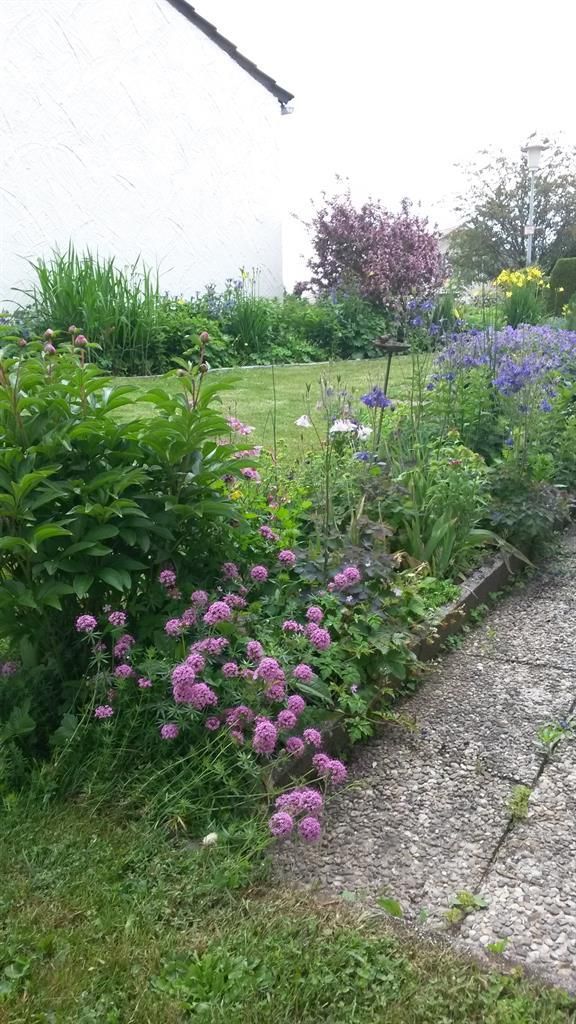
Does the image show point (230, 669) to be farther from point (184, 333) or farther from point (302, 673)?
point (184, 333)

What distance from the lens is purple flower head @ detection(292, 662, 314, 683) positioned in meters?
2.44

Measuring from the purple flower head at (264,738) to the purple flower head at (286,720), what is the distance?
0.23 ft

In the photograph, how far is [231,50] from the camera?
12516 mm

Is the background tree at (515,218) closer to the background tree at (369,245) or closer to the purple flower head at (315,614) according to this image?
the background tree at (369,245)

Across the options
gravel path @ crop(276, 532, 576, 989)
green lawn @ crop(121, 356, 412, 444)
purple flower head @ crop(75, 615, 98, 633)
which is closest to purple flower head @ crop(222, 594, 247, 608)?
purple flower head @ crop(75, 615, 98, 633)

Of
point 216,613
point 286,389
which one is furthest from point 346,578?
point 286,389

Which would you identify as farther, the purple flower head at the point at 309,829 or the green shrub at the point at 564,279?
the green shrub at the point at 564,279

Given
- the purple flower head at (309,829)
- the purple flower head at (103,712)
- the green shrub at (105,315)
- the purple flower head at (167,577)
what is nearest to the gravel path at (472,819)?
the purple flower head at (309,829)

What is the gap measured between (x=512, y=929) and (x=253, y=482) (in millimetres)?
1766

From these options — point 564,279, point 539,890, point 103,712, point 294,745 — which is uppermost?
point 564,279

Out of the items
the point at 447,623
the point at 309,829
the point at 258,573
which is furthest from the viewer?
the point at 447,623

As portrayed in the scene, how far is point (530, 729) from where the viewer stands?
282 cm

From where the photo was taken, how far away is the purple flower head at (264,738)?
2.19m

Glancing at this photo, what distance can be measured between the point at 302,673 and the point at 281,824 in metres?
0.49
